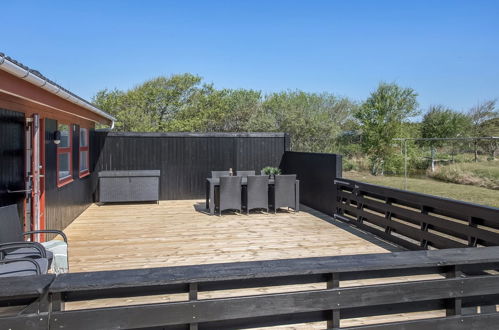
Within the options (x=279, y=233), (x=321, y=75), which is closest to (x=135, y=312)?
(x=279, y=233)

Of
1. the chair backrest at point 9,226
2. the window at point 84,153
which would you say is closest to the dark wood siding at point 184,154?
the window at point 84,153

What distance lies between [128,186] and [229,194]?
2682 millimetres

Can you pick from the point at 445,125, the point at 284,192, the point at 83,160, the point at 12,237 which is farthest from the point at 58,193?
the point at 445,125

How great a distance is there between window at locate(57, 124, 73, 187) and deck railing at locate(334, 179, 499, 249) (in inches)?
178

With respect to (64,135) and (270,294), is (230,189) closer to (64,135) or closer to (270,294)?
(64,135)

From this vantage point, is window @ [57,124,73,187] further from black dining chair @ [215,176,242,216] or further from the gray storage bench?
black dining chair @ [215,176,242,216]

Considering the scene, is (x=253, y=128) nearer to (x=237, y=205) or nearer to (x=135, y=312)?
(x=237, y=205)

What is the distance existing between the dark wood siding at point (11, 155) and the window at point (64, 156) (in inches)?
59.4

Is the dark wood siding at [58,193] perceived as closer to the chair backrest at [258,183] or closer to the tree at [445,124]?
the chair backrest at [258,183]

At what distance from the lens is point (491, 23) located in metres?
12.7

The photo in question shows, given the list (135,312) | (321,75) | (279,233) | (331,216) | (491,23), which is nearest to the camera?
(135,312)

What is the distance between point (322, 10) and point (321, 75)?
7472 mm

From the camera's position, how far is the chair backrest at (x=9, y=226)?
2945 mm

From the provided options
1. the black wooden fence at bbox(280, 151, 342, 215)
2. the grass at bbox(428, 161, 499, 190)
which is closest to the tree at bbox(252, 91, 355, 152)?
the grass at bbox(428, 161, 499, 190)
